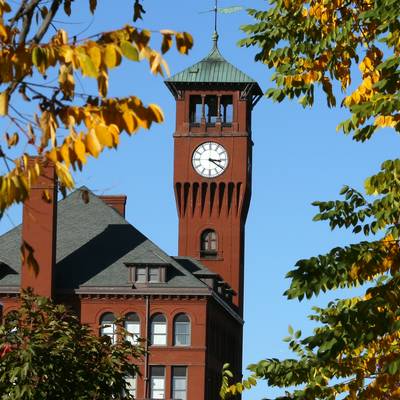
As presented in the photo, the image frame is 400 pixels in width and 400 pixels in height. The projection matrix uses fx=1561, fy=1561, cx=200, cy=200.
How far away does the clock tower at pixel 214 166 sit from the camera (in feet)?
297

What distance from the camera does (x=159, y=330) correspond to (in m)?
79.2

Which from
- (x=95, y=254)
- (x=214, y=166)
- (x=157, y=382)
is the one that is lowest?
(x=157, y=382)

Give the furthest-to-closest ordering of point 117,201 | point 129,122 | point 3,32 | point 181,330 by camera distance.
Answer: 1. point 117,201
2. point 181,330
3. point 3,32
4. point 129,122

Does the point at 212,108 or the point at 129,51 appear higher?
the point at 212,108

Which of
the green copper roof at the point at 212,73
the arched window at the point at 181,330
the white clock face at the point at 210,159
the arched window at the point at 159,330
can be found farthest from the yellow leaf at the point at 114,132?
the green copper roof at the point at 212,73

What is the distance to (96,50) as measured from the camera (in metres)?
10.5

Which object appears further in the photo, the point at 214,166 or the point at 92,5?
the point at 214,166

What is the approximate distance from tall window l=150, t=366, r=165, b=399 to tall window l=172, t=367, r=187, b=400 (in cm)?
56

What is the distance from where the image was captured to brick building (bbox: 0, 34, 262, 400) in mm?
78000

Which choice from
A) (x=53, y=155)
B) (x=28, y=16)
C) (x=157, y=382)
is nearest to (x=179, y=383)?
(x=157, y=382)

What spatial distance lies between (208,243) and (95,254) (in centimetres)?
1140

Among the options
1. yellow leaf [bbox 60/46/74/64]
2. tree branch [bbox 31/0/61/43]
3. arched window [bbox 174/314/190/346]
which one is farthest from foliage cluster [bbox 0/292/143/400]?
arched window [bbox 174/314/190/346]

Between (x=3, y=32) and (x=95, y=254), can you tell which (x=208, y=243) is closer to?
(x=95, y=254)

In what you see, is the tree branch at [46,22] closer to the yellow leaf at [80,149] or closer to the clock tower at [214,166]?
the yellow leaf at [80,149]
